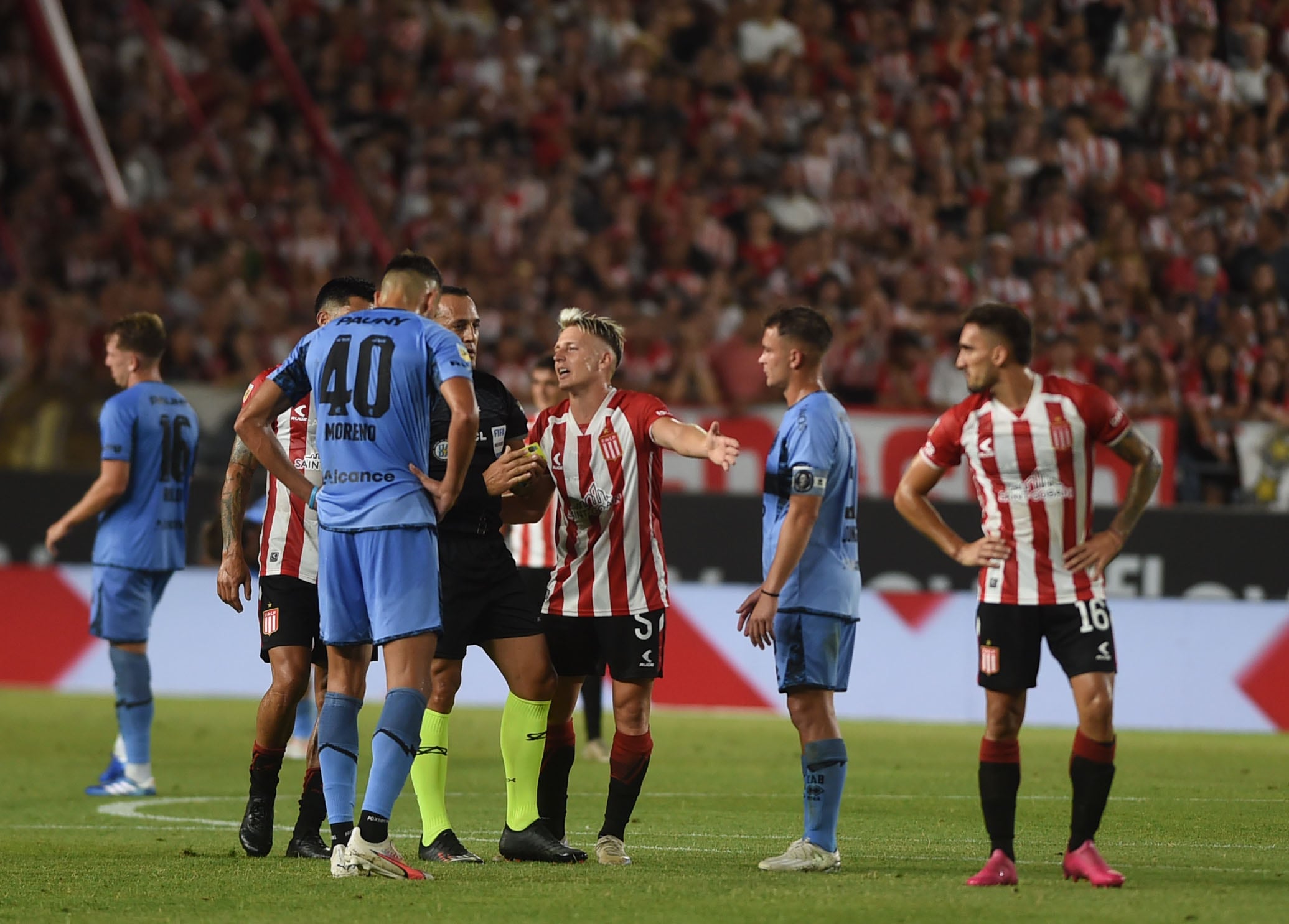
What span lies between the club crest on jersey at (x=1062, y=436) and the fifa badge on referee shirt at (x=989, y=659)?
2.35ft

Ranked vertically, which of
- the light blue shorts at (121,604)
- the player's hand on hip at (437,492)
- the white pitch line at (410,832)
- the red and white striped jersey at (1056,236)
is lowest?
the white pitch line at (410,832)

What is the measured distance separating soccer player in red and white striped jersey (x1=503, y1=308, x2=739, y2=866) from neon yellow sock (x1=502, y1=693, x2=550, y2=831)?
0.18m

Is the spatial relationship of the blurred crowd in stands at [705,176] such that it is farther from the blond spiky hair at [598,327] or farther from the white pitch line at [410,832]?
the blond spiky hair at [598,327]

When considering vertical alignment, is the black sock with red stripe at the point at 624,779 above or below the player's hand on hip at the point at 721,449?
below

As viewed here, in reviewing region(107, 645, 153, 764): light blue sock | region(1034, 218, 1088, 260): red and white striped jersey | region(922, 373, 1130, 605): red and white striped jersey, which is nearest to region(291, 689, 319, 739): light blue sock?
region(107, 645, 153, 764): light blue sock

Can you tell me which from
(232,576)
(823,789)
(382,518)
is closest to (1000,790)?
(823,789)

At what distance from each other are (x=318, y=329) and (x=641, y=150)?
12886 millimetres

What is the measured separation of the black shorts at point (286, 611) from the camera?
7.12 metres

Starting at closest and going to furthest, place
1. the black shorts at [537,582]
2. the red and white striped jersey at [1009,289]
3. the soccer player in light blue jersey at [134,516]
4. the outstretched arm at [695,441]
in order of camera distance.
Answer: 1. the outstretched arm at [695,441]
2. the soccer player in light blue jersey at [134,516]
3. the black shorts at [537,582]
4. the red and white striped jersey at [1009,289]

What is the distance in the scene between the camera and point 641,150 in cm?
1897

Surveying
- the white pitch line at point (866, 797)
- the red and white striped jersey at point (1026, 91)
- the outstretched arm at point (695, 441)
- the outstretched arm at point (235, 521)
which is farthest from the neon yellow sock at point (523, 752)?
the red and white striped jersey at point (1026, 91)

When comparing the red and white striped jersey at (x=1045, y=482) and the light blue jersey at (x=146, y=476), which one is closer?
the red and white striped jersey at (x=1045, y=482)

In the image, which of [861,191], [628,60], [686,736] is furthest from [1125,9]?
[686,736]

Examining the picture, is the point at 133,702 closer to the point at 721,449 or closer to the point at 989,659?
the point at 721,449
